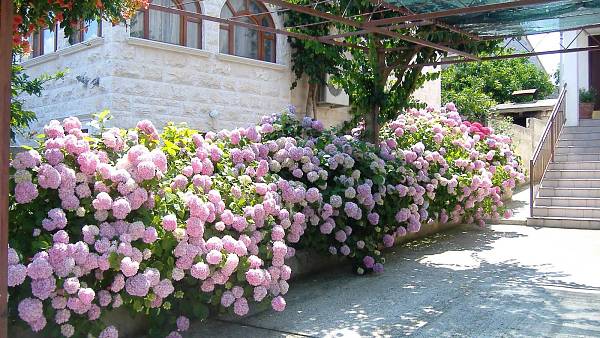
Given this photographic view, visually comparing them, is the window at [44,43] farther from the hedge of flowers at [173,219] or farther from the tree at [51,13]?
the tree at [51,13]

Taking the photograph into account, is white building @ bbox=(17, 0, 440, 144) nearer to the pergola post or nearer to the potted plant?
the pergola post

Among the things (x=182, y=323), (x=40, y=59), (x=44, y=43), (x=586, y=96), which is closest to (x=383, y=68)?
(x=182, y=323)

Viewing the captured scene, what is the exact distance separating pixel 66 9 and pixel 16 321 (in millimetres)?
2059

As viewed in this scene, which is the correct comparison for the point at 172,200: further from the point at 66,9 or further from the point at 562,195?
the point at 562,195

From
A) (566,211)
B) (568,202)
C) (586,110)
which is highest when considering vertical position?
(586,110)

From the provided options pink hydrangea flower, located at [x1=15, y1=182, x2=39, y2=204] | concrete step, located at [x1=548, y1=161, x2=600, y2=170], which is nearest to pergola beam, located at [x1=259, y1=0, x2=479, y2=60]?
pink hydrangea flower, located at [x1=15, y1=182, x2=39, y2=204]

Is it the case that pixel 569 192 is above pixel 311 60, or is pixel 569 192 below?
below

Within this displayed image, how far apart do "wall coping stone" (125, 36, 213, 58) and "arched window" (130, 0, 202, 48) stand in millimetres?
238

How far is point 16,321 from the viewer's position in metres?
4.10

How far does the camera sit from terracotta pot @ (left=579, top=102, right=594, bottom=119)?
15430mm

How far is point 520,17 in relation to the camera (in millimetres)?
8445

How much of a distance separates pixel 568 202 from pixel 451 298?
6.37 metres

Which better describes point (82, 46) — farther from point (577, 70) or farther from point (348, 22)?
point (577, 70)

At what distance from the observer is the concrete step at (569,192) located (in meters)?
11.7
